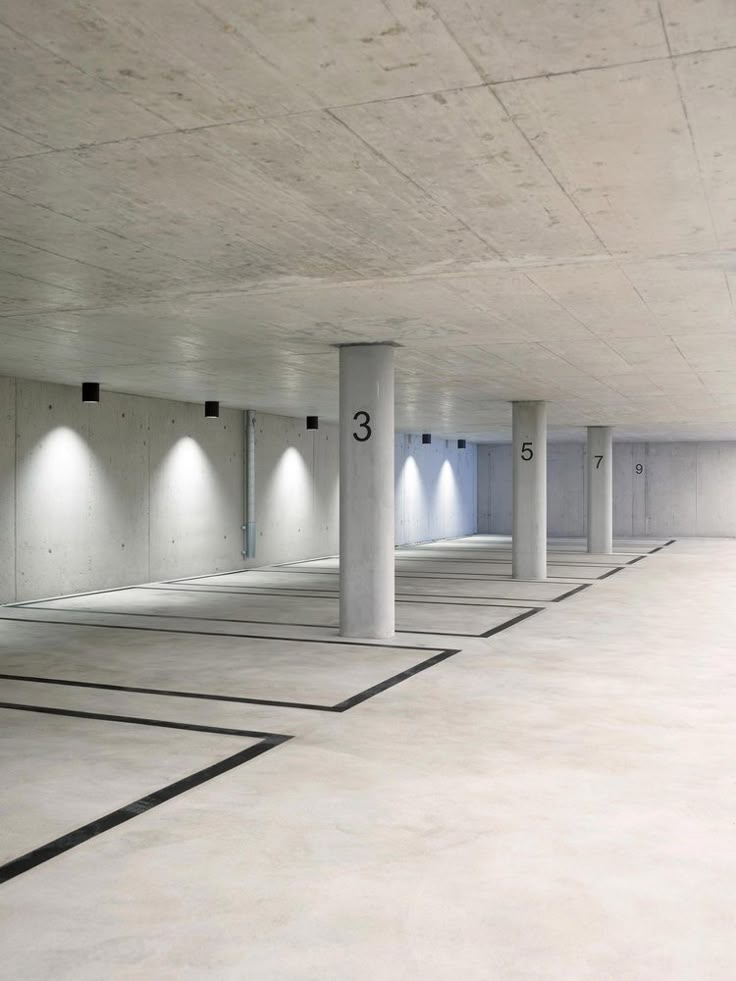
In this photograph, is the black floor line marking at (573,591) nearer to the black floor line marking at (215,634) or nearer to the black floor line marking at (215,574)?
the black floor line marking at (215,634)

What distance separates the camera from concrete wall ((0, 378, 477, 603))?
1602 cm

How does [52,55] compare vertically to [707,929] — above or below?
above

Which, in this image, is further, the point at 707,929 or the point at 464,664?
the point at 464,664

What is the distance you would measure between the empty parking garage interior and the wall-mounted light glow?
41cm

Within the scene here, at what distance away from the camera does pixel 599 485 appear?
2650 centimetres

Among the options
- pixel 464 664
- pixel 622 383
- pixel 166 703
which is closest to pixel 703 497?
pixel 622 383

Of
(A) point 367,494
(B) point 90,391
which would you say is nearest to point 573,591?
(A) point 367,494

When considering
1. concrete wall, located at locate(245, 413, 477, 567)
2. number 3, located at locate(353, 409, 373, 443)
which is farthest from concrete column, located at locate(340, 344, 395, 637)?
concrete wall, located at locate(245, 413, 477, 567)

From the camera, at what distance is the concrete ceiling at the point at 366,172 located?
13.2 feet

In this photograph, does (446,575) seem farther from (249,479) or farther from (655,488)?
(655,488)

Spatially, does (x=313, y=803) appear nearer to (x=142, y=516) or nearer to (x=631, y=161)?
(x=631, y=161)

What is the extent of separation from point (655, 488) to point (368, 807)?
107 ft

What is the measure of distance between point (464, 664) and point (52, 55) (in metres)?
7.34

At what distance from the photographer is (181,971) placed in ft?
12.0
